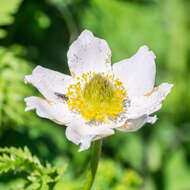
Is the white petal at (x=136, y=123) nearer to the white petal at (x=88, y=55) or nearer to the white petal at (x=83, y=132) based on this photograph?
the white petal at (x=83, y=132)

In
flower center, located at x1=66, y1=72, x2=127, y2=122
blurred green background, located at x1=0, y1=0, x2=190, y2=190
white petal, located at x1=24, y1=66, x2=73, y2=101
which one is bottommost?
blurred green background, located at x1=0, y1=0, x2=190, y2=190

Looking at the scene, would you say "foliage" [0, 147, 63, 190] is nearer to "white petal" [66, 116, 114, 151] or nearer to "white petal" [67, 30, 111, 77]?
"white petal" [66, 116, 114, 151]

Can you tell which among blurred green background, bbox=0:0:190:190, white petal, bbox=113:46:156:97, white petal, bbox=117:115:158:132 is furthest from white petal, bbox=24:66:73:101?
blurred green background, bbox=0:0:190:190

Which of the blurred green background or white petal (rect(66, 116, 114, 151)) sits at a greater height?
white petal (rect(66, 116, 114, 151))

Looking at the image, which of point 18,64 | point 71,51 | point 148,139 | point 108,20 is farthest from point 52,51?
point 71,51

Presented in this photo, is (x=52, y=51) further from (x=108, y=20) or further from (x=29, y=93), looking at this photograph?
(x=29, y=93)

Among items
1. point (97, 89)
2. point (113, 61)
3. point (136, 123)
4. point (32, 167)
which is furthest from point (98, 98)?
point (113, 61)
